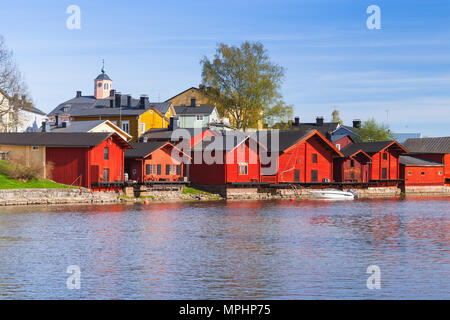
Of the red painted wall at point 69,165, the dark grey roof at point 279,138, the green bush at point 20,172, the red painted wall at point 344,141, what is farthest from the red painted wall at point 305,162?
the green bush at point 20,172

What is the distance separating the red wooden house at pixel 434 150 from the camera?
99875mm

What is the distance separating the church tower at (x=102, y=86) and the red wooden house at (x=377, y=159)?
57.1m

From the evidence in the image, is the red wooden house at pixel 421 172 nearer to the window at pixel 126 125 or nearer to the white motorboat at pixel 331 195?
the white motorboat at pixel 331 195

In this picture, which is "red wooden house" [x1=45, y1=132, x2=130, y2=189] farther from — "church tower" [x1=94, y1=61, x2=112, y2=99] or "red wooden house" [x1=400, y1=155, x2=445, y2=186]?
"church tower" [x1=94, y1=61, x2=112, y2=99]

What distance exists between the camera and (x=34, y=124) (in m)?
107

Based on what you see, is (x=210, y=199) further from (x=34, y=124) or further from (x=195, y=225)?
(x=34, y=124)

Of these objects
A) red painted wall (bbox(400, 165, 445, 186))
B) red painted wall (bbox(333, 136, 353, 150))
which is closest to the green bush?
red painted wall (bbox(333, 136, 353, 150))

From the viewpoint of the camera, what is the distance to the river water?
2081cm

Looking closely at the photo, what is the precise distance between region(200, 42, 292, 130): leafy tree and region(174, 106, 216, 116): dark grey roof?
→ 38.5ft

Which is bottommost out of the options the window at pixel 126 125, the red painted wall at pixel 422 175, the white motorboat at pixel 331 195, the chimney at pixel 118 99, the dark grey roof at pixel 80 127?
the white motorboat at pixel 331 195

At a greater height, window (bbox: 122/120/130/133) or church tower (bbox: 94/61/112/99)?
church tower (bbox: 94/61/112/99)

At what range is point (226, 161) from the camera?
71562 mm

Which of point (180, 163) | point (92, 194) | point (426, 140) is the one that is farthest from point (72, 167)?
point (426, 140)
